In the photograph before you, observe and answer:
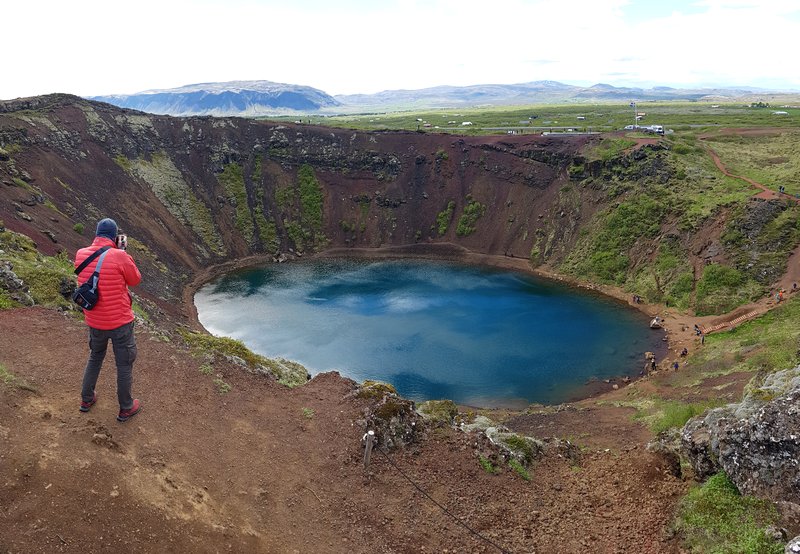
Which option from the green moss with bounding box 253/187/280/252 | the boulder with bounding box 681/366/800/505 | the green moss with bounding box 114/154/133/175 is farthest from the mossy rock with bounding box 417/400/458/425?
the green moss with bounding box 114/154/133/175

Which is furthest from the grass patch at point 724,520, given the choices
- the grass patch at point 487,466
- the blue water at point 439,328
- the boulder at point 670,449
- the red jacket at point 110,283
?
the blue water at point 439,328

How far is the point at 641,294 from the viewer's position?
55812mm

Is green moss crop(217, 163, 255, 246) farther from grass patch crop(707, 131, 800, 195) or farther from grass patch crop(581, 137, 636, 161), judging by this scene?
grass patch crop(707, 131, 800, 195)

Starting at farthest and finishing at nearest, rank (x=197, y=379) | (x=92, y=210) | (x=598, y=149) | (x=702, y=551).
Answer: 1. (x=598, y=149)
2. (x=92, y=210)
3. (x=197, y=379)
4. (x=702, y=551)

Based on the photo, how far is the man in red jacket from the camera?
10.7m

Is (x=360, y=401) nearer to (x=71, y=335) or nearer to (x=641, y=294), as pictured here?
(x=71, y=335)

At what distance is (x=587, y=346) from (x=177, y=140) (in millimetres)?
72916

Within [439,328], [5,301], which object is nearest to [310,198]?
[439,328]

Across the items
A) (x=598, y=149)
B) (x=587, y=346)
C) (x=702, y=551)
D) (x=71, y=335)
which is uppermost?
(x=598, y=149)

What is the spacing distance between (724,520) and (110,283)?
15.0 meters

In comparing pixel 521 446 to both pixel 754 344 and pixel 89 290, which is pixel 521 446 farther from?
pixel 754 344

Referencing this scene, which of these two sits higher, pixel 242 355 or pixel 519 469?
pixel 242 355

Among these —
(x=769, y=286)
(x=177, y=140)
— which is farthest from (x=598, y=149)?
(x=177, y=140)

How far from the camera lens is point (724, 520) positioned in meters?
11.5
